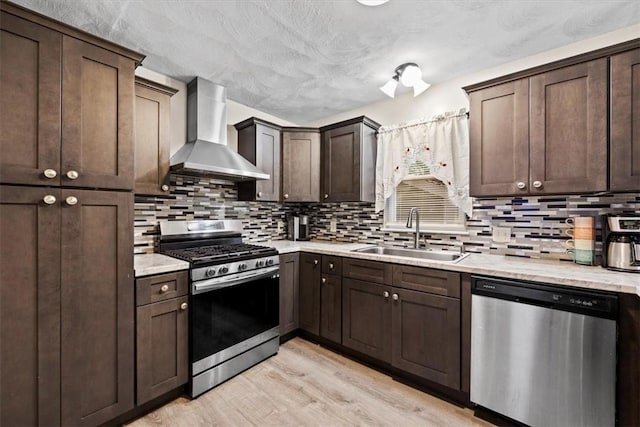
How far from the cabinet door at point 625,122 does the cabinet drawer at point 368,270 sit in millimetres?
1453

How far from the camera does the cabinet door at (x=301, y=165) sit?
3.10 meters

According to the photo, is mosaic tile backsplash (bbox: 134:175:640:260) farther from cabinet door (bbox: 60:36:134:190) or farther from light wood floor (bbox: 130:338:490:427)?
light wood floor (bbox: 130:338:490:427)

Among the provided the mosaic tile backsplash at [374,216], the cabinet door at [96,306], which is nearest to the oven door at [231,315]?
the cabinet door at [96,306]

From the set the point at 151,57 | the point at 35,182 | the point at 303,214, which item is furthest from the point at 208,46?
the point at 303,214

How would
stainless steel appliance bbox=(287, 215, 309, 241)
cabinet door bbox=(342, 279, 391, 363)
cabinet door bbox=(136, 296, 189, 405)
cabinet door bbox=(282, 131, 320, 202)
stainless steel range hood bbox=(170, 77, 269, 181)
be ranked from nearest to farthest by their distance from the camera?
cabinet door bbox=(136, 296, 189, 405) < cabinet door bbox=(342, 279, 391, 363) < stainless steel range hood bbox=(170, 77, 269, 181) < cabinet door bbox=(282, 131, 320, 202) < stainless steel appliance bbox=(287, 215, 309, 241)

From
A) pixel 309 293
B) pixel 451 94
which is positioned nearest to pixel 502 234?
pixel 451 94

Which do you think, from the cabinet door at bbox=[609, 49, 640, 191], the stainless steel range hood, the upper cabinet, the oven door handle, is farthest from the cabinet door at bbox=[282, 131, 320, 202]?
the cabinet door at bbox=[609, 49, 640, 191]

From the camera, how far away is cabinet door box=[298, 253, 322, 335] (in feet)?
8.64

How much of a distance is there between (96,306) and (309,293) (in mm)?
1651

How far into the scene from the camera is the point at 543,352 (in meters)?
1.53

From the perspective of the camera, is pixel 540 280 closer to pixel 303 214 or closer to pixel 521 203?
pixel 521 203

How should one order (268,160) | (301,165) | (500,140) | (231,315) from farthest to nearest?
(301,165)
(268,160)
(231,315)
(500,140)

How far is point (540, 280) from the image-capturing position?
1536 mm

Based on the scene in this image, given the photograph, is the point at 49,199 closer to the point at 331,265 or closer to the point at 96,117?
the point at 96,117
